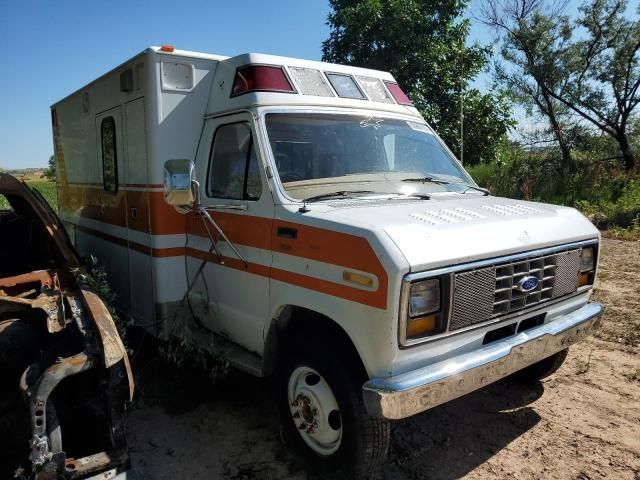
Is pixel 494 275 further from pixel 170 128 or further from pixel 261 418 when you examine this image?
pixel 170 128

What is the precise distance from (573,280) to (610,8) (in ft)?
49.6

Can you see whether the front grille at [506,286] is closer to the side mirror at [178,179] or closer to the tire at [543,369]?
the tire at [543,369]

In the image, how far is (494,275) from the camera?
9.85 ft

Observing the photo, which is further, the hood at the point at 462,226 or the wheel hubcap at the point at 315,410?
the wheel hubcap at the point at 315,410

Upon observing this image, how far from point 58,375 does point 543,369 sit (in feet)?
12.1

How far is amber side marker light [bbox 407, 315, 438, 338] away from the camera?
275 cm

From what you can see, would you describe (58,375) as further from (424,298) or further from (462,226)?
(462,226)

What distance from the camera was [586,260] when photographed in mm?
3744

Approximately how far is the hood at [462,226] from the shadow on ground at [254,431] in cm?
150

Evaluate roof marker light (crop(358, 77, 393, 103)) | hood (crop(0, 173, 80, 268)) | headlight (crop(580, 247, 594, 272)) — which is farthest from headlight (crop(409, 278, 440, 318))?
hood (crop(0, 173, 80, 268))

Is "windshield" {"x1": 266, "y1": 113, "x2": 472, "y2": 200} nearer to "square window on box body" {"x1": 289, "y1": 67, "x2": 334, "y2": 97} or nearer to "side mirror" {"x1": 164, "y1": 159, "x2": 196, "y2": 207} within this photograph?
"square window on box body" {"x1": 289, "y1": 67, "x2": 334, "y2": 97}

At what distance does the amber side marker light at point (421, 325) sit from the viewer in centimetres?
275

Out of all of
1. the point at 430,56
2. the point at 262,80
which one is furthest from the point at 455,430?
the point at 430,56

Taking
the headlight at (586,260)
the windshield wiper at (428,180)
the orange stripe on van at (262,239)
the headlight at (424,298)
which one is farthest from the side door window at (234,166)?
the headlight at (586,260)
